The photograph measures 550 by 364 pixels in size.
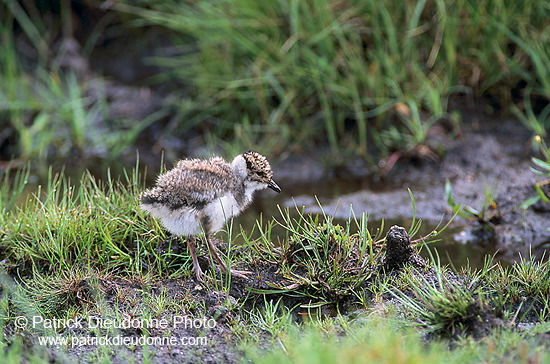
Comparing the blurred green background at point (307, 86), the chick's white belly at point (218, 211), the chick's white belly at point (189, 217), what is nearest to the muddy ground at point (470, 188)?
the blurred green background at point (307, 86)

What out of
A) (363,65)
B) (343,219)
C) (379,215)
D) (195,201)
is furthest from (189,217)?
(363,65)

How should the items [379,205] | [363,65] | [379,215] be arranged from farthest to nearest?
1. [363,65]
2. [379,205]
3. [379,215]

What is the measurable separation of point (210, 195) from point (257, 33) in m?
3.43

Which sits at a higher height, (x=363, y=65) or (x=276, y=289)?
(x=363, y=65)

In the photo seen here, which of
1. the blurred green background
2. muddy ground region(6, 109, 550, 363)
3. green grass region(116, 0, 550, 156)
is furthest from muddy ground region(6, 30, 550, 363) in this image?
green grass region(116, 0, 550, 156)

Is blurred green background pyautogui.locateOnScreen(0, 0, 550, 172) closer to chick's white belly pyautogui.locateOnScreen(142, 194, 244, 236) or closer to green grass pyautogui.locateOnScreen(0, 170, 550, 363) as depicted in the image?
green grass pyautogui.locateOnScreen(0, 170, 550, 363)

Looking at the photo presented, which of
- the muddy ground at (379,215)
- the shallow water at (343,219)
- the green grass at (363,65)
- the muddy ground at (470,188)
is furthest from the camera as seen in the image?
the green grass at (363,65)

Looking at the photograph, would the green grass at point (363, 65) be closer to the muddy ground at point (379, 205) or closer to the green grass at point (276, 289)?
the muddy ground at point (379, 205)

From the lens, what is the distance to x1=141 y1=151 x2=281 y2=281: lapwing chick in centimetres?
445

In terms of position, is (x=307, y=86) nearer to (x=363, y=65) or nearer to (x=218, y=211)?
(x=363, y=65)

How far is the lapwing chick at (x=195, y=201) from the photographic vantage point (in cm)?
445

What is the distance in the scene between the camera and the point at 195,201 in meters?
4.49

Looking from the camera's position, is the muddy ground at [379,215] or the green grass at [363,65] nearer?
the muddy ground at [379,215]

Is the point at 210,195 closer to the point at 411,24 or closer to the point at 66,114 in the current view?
the point at 411,24
